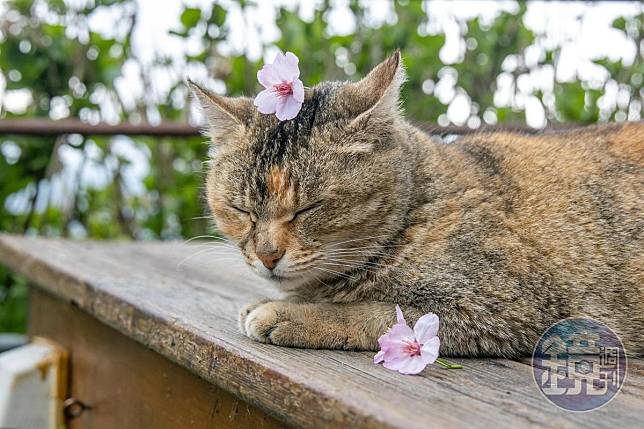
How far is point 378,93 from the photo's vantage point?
1801 millimetres

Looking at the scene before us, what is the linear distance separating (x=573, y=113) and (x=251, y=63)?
5.37 ft

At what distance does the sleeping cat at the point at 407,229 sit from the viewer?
5.48 ft

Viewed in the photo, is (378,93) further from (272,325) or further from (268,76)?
(272,325)

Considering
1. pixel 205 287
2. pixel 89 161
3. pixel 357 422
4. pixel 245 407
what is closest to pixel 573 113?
pixel 205 287

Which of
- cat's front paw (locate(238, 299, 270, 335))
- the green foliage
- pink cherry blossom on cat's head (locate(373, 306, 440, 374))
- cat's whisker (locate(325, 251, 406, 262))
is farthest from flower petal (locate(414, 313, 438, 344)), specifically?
the green foliage

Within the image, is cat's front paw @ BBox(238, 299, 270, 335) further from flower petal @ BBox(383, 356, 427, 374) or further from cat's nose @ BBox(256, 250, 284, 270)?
flower petal @ BBox(383, 356, 427, 374)

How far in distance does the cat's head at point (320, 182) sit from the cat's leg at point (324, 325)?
91 millimetres

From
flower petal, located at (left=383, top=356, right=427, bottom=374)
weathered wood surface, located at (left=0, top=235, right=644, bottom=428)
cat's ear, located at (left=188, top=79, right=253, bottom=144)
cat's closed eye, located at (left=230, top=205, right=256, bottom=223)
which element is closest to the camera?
weathered wood surface, located at (left=0, top=235, right=644, bottom=428)

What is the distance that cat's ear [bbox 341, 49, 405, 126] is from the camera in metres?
1.78

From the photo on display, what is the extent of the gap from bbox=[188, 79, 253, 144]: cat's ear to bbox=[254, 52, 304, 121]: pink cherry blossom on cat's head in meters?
0.21

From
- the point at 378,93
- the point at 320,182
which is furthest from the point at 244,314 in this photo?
the point at 378,93

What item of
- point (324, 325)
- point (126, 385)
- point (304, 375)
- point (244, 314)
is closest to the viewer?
point (304, 375)

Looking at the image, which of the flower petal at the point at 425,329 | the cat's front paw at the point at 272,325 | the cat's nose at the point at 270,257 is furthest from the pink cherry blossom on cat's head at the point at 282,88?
the flower petal at the point at 425,329

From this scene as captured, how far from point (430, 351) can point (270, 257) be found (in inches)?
16.4
